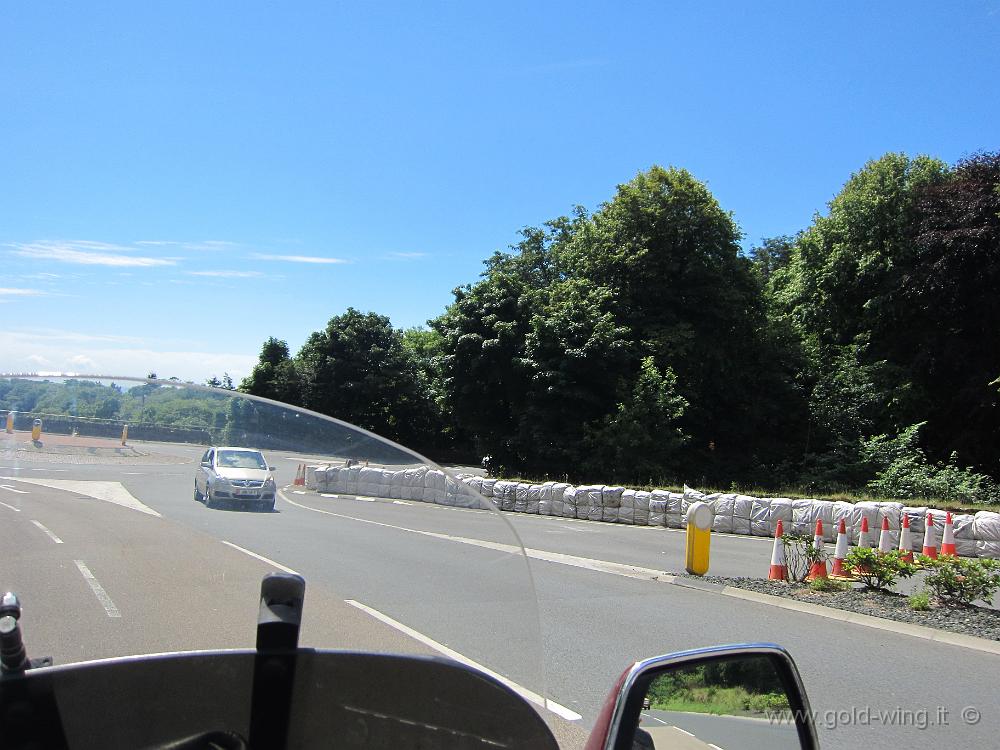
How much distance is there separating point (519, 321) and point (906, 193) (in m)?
16.2

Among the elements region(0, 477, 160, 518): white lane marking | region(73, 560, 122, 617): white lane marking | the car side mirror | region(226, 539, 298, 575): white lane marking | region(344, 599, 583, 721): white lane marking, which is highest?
region(0, 477, 160, 518): white lane marking

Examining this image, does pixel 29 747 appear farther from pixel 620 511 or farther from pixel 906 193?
pixel 906 193

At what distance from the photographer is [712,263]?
33250 millimetres

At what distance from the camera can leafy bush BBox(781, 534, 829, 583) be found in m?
10.4

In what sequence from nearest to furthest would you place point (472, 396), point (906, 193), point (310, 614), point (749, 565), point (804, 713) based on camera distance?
point (310, 614), point (804, 713), point (749, 565), point (906, 193), point (472, 396)

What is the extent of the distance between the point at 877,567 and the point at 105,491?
31.3 ft

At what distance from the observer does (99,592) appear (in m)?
1.59

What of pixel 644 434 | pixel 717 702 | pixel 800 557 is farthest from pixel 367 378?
pixel 717 702

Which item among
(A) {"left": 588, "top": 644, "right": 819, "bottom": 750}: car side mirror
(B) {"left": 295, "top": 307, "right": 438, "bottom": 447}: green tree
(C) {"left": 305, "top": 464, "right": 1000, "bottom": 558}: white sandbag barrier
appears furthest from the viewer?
(B) {"left": 295, "top": 307, "right": 438, "bottom": 447}: green tree

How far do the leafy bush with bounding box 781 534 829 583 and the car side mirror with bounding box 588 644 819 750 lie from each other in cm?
877

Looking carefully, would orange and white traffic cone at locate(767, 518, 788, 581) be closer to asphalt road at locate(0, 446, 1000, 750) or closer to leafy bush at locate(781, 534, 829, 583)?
leafy bush at locate(781, 534, 829, 583)

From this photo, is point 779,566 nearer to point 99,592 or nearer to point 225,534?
point 225,534

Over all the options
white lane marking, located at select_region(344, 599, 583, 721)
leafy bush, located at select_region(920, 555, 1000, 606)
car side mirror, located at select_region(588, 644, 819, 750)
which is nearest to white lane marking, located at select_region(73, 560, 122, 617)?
white lane marking, located at select_region(344, 599, 583, 721)

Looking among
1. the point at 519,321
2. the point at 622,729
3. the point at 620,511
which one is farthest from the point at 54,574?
the point at 519,321
